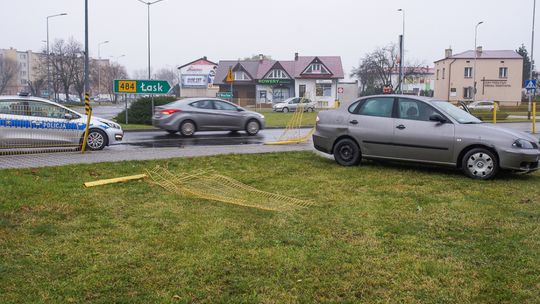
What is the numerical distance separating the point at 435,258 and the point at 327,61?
67.0m

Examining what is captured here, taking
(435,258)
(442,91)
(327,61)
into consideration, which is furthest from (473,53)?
(435,258)

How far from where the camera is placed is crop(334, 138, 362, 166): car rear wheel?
1015cm

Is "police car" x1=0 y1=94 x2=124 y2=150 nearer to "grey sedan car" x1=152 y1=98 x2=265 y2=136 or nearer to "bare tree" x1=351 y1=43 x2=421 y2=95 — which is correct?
"grey sedan car" x1=152 y1=98 x2=265 y2=136

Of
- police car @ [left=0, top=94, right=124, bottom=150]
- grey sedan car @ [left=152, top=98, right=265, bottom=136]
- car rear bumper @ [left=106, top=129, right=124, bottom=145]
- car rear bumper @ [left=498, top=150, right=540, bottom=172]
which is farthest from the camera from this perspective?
Answer: grey sedan car @ [left=152, top=98, right=265, bottom=136]

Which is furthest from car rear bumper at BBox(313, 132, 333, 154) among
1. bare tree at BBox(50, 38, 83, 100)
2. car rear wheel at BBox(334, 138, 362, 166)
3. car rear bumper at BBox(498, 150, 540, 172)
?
bare tree at BBox(50, 38, 83, 100)

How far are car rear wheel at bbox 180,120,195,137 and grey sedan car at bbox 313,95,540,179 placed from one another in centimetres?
849

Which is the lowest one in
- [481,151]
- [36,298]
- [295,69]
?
[36,298]

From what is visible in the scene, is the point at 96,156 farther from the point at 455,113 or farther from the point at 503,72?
the point at 503,72

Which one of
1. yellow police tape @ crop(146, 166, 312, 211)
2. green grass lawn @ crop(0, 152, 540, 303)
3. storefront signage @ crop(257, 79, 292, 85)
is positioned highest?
storefront signage @ crop(257, 79, 292, 85)

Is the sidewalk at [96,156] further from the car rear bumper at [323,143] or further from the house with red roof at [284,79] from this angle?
the house with red roof at [284,79]

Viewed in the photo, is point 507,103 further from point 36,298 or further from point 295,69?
point 36,298

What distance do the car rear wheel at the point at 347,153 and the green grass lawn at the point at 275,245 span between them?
1950 millimetres

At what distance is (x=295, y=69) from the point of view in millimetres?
69062

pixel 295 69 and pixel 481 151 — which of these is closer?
pixel 481 151
